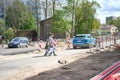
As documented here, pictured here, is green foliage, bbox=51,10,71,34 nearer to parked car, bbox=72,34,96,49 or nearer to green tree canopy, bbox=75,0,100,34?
green tree canopy, bbox=75,0,100,34

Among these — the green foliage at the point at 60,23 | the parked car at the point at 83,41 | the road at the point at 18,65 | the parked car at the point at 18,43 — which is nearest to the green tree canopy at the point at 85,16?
the green foliage at the point at 60,23

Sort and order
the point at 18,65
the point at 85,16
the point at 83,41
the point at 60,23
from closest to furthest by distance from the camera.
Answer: the point at 18,65, the point at 83,41, the point at 60,23, the point at 85,16

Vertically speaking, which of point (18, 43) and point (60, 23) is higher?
point (60, 23)

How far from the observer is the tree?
86062 mm

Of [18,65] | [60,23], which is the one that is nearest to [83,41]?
[18,65]

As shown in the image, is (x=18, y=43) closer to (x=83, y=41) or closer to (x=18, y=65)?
(x=83, y=41)

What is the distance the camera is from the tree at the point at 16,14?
8606cm

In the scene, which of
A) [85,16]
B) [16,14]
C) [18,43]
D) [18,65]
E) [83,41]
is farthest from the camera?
[16,14]

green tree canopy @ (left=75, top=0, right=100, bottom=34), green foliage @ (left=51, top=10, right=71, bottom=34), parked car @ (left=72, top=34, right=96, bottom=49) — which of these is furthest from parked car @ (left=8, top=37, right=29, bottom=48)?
green tree canopy @ (left=75, top=0, right=100, bottom=34)

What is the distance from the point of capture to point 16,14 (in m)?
86.7

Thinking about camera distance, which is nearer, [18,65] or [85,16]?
[18,65]

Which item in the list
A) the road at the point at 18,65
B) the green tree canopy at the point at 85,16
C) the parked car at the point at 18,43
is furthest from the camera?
the green tree canopy at the point at 85,16

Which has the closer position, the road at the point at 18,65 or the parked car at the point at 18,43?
the road at the point at 18,65

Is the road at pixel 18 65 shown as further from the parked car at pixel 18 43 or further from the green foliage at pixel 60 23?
the green foliage at pixel 60 23
